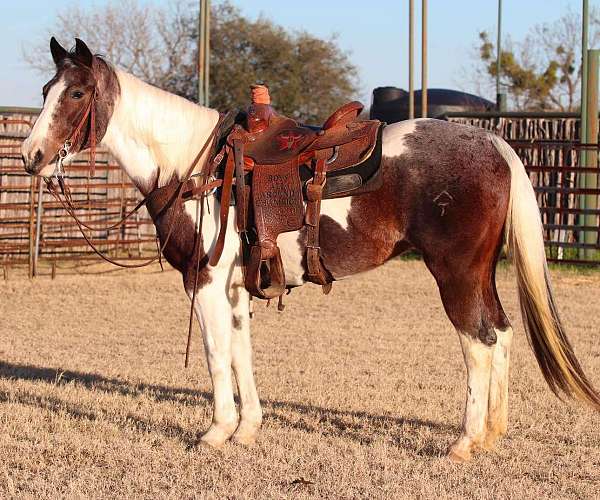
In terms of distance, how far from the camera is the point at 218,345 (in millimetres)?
5621

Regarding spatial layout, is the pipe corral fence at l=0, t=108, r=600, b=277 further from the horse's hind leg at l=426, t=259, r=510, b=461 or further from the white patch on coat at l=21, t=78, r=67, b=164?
the horse's hind leg at l=426, t=259, r=510, b=461

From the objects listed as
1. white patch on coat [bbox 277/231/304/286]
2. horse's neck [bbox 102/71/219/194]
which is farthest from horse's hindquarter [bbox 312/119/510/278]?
horse's neck [bbox 102/71/219/194]

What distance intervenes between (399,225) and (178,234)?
4.25 ft

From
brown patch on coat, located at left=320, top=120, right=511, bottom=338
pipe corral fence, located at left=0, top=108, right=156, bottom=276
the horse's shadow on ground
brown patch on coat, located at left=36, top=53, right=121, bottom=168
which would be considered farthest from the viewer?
pipe corral fence, located at left=0, top=108, right=156, bottom=276

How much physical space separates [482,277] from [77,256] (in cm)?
1223

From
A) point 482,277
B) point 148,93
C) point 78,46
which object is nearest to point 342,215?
point 482,277

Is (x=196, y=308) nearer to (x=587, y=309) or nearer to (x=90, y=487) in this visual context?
(x=90, y=487)

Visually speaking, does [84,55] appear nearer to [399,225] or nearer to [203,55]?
[399,225]

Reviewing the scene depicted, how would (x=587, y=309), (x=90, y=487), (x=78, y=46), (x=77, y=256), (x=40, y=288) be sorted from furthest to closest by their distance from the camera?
(x=77, y=256), (x=40, y=288), (x=587, y=309), (x=78, y=46), (x=90, y=487)

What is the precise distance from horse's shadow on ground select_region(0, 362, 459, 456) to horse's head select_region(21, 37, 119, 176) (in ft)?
5.94

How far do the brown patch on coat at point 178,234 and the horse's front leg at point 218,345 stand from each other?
0.08m

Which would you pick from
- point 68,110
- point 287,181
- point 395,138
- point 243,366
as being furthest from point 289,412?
point 68,110

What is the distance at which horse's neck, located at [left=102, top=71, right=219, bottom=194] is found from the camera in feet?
18.7

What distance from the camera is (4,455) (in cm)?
546
